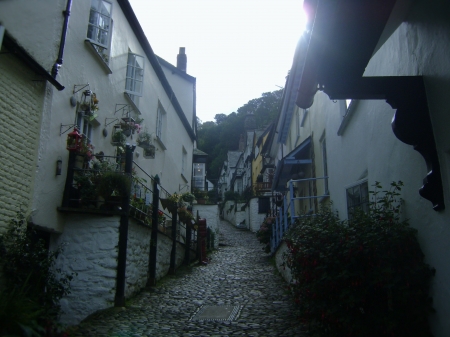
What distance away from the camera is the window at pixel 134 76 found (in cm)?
1173

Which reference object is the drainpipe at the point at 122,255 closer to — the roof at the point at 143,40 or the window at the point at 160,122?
the roof at the point at 143,40

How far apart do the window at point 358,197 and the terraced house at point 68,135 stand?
435 centimetres

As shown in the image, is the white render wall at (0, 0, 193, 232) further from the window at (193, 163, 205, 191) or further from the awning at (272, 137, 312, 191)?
the window at (193, 163, 205, 191)

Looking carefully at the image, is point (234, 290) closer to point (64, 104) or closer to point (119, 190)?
point (119, 190)

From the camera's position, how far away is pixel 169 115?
672 inches

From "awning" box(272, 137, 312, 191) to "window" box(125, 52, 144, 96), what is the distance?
522 centimetres

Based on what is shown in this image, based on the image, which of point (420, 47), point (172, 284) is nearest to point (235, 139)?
point (172, 284)

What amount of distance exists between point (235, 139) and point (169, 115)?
44.0 meters

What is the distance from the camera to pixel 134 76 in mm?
11969

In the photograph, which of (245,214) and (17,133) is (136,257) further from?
(245,214)

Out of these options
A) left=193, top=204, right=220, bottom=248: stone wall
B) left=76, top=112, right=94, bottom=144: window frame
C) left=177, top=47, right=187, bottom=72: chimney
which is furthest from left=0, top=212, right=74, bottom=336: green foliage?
left=177, top=47, right=187, bottom=72: chimney

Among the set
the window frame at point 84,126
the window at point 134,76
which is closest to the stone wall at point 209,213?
the window at point 134,76

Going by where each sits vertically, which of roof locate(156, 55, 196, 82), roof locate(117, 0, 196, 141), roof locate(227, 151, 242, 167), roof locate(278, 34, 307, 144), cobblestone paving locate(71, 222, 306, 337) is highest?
roof locate(227, 151, 242, 167)

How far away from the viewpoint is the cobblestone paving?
6.46m
